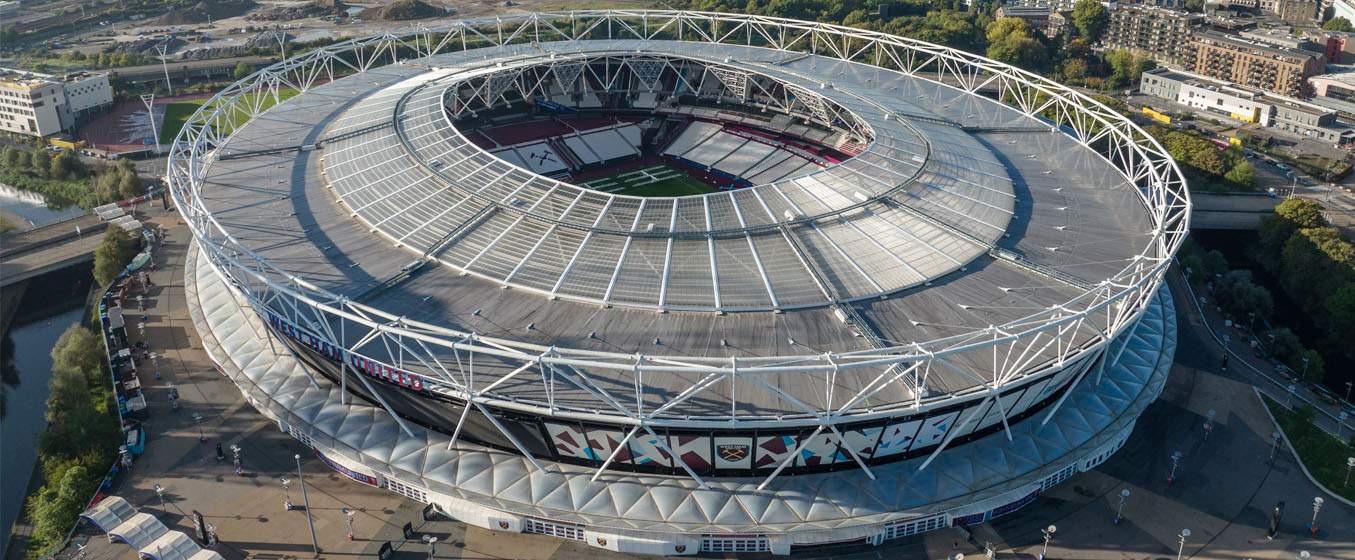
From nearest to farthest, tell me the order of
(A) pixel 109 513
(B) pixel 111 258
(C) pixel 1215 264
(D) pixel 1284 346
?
(A) pixel 109 513
(D) pixel 1284 346
(B) pixel 111 258
(C) pixel 1215 264

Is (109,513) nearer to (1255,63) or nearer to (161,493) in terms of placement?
(161,493)

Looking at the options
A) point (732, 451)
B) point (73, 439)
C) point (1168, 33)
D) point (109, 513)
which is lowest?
point (109, 513)

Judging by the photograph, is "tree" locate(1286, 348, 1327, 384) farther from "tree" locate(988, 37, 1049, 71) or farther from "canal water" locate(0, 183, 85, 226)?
"canal water" locate(0, 183, 85, 226)

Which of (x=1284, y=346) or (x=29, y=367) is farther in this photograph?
(x=29, y=367)

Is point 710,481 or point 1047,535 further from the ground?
point 710,481

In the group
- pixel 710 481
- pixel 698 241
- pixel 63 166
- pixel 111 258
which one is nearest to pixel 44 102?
pixel 63 166

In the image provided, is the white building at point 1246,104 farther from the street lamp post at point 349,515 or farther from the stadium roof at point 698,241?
the street lamp post at point 349,515

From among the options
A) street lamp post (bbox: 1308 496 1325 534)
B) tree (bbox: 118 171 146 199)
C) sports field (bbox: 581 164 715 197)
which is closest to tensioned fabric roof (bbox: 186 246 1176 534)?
street lamp post (bbox: 1308 496 1325 534)
